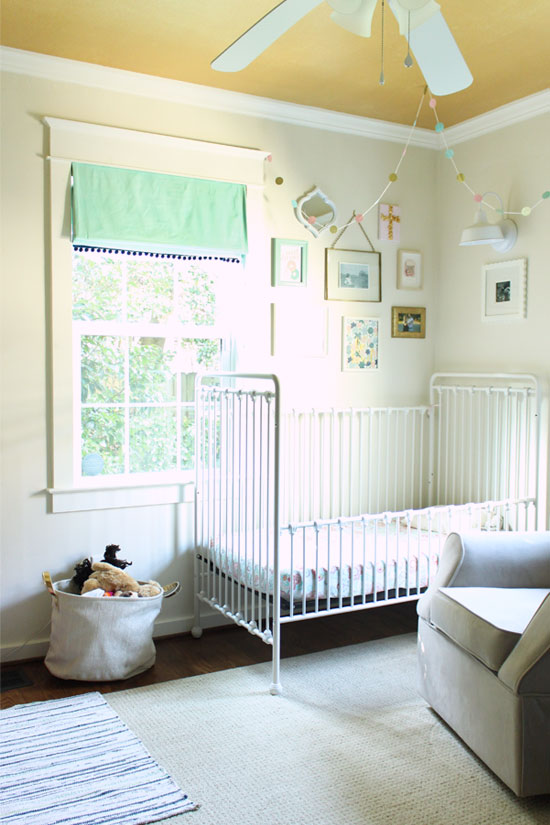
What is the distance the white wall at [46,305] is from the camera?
2.97 meters

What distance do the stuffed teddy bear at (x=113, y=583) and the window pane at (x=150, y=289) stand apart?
1.09 m

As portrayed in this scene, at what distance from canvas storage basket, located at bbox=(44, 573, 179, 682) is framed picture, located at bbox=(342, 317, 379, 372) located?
1.60m

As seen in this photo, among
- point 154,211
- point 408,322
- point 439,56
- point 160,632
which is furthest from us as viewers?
point 408,322

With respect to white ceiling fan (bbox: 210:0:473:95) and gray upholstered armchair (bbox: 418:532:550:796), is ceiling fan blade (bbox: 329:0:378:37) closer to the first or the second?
white ceiling fan (bbox: 210:0:473:95)

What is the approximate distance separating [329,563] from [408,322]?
1.56 metres

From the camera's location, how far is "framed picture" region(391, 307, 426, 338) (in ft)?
12.8

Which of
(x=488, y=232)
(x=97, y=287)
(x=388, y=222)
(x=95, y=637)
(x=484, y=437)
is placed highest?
(x=388, y=222)

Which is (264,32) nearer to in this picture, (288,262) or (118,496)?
(288,262)

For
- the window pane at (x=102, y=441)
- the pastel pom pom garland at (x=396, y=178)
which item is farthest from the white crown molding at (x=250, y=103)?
the window pane at (x=102, y=441)

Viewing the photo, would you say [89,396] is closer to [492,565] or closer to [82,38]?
[82,38]

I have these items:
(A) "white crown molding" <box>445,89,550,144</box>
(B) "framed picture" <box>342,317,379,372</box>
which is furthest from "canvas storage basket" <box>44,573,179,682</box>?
(A) "white crown molding" <box>445,89,550,144</box>

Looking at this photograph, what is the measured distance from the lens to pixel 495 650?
7.11 ft

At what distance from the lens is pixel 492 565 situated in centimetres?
263

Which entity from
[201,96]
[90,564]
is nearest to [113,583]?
[90,564]
